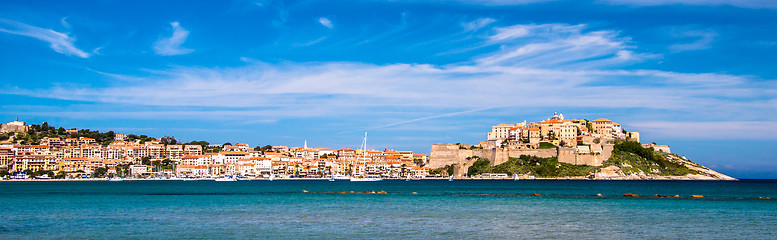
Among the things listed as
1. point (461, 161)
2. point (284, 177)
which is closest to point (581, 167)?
point (461, 161)

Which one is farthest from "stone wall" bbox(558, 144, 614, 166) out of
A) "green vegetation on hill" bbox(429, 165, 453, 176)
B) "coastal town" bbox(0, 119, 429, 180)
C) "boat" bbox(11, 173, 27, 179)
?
"boat" bbox(11, 173, 27, 179)

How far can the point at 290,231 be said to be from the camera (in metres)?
18.2

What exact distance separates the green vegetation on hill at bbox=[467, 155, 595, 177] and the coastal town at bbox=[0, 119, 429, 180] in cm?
1166

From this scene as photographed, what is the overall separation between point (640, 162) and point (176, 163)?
70212 mm

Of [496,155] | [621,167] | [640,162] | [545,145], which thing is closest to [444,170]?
[496,155]

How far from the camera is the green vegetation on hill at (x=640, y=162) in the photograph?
82938 millimetres

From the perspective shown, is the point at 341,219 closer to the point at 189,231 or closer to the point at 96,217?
the point at 189,231

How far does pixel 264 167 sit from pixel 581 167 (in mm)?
48297

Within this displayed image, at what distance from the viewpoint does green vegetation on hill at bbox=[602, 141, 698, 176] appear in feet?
272

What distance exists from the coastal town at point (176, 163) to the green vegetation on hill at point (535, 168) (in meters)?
11.7

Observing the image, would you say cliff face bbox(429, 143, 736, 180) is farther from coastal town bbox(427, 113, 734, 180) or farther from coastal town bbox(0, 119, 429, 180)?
coastal town bbox(0, 119, 429, 180)

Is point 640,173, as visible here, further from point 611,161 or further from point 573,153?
point 573,153

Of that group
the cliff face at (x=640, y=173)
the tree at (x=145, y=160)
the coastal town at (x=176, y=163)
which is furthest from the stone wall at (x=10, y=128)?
the cliff face at (x=640, y=173)

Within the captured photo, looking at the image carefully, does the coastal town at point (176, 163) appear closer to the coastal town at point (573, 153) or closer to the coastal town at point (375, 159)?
the coastal town at point (375, 159)
